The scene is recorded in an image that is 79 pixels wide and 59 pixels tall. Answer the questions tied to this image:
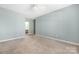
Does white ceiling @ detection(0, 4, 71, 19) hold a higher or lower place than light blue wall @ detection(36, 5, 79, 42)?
higher

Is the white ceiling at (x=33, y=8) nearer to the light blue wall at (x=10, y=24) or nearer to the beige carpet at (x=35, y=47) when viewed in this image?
the light blue wall at (x=10, y=24)

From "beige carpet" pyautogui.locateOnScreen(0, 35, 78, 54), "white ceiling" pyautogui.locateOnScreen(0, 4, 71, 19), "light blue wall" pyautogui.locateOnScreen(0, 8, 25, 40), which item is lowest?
"beige carpet" pyautogui.locateOnScreen(0, 35, 78, 54)

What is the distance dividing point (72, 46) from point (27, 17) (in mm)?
1137

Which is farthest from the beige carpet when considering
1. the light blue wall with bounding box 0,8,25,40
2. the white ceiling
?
the white ceiling

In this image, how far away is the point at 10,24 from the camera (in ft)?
6.12

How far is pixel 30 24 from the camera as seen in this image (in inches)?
76.8

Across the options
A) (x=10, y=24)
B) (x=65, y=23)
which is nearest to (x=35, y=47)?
(x=10, y=24)

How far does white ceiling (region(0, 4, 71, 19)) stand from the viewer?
1.82 m

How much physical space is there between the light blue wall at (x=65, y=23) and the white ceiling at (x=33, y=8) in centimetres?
10

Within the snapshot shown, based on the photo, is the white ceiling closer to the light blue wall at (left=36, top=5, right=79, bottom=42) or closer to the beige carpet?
the light blue wall at (left=36, top=5, right=79, bottom=42)

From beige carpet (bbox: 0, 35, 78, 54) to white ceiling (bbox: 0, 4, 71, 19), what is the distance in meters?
0.61

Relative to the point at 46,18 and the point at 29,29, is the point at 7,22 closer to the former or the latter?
the point at 29,29

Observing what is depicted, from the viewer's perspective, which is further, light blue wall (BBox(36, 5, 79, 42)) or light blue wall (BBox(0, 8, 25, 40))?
light blue wall (BBox(36, 5, 79, 42))
